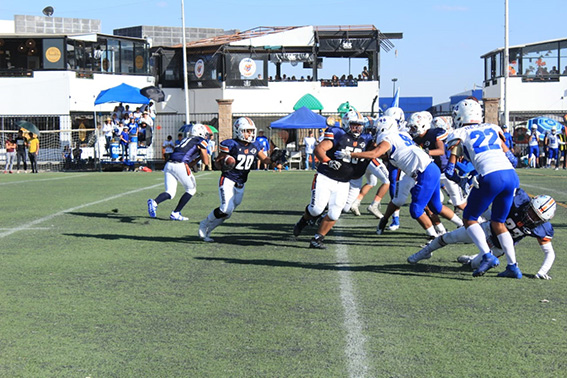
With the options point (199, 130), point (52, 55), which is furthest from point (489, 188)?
point (52, 55)

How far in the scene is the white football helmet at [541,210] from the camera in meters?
7.20

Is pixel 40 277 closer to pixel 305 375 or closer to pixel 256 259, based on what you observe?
pixel 256 259

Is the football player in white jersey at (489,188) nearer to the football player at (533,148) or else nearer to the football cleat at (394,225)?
the football cleat at (394,225)

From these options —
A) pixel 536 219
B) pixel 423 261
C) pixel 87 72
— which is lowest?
pixel 423 261

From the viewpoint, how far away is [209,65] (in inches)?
1761

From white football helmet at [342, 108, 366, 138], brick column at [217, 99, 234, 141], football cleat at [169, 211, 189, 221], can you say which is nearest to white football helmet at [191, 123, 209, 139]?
football cleat at [169, 211, 189, 221]

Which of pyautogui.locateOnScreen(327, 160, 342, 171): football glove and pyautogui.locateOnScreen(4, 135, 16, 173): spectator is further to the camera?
pyautogui.locateOnScreen(4, 135, 16, 173): spectator

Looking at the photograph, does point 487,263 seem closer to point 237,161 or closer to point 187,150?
point 237,161

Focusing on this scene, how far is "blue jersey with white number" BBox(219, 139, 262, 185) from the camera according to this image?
987 centimetres

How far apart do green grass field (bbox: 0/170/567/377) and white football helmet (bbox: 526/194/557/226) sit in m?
0.61

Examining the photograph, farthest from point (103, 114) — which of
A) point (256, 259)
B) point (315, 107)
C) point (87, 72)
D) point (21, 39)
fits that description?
point (256, 259)

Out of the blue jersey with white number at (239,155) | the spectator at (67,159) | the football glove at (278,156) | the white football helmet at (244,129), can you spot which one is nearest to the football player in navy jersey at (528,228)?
the blue jersey with white number at (239,155)

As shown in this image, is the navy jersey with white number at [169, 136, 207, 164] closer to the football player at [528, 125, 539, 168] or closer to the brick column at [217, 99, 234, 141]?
the brick column at [217, 99, 234, 141]

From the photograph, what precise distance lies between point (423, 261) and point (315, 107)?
29.6 m
